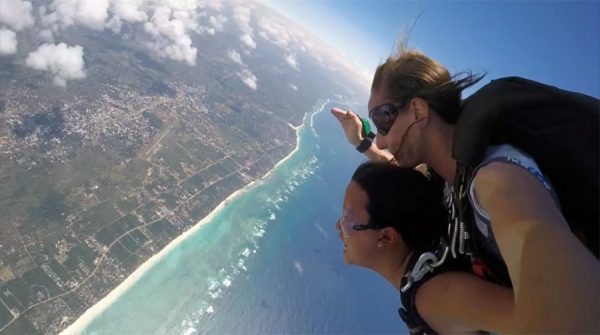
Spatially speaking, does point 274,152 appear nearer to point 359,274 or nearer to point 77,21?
point 359,274

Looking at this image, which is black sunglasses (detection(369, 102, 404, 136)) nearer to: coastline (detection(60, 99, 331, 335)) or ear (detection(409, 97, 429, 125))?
ear (detection(409, 97, 429, 125))

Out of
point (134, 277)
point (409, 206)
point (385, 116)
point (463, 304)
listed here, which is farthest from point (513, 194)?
point (134, 277)

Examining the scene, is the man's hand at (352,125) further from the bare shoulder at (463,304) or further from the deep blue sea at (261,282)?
the deep blue sea at (261,282)

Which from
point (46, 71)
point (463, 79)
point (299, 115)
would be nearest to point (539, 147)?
point (463, 79)

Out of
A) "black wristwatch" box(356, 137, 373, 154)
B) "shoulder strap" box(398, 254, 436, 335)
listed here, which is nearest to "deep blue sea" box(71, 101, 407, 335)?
"black wristwatch" box(356, 137, 373, 154)

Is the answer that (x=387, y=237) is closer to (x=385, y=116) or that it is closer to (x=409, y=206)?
(x=409, y=206)

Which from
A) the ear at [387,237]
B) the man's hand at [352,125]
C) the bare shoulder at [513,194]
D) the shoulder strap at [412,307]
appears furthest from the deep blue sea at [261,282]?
the bare shoulder at [513,194]
